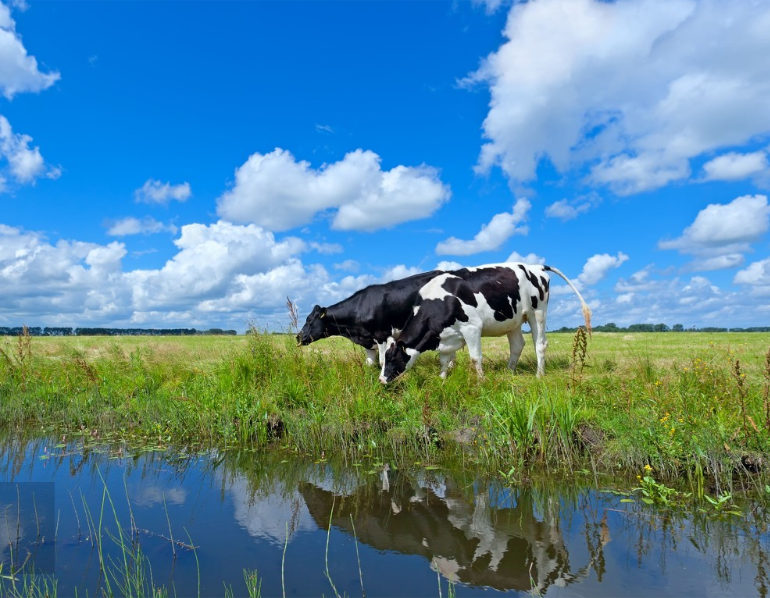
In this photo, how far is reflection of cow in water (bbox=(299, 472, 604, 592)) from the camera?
3666 millimetres

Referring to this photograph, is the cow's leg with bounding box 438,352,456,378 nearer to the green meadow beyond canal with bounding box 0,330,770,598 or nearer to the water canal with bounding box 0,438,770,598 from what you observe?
the green meadow beyond canal with bounding box 0,330,770,598

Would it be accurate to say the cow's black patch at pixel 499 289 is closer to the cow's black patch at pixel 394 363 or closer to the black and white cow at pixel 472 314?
the black and white cow at pixel 472 314

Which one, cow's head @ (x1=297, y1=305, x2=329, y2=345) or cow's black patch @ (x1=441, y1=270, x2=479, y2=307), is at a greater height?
cow's black patch @ (x1=441, y1=270, x2=479, y2=307)

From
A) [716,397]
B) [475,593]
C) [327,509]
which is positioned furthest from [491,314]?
[475,593]

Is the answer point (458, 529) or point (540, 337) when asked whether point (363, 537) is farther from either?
point (540, 337)

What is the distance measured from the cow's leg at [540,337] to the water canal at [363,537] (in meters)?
5.25

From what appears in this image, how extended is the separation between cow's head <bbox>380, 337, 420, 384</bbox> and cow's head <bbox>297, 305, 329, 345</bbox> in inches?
98.5

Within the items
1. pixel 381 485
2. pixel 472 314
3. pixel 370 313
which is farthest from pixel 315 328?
pixel 381 485

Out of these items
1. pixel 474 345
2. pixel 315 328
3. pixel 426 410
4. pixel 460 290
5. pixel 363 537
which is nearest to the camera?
pixel 363 537

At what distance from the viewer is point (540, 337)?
11000 mm

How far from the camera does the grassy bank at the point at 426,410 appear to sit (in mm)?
5668

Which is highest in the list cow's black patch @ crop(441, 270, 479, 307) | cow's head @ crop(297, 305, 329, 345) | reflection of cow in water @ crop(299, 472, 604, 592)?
cow's black patch @ crop(441, 270, 479, 307)

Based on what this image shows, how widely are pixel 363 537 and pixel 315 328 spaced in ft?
23.7

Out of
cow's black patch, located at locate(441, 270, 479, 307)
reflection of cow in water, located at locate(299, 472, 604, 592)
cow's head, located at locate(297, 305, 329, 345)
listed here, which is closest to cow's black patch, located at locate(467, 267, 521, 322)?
cow's black patch, located at locate(441, 270, 479, 307)
